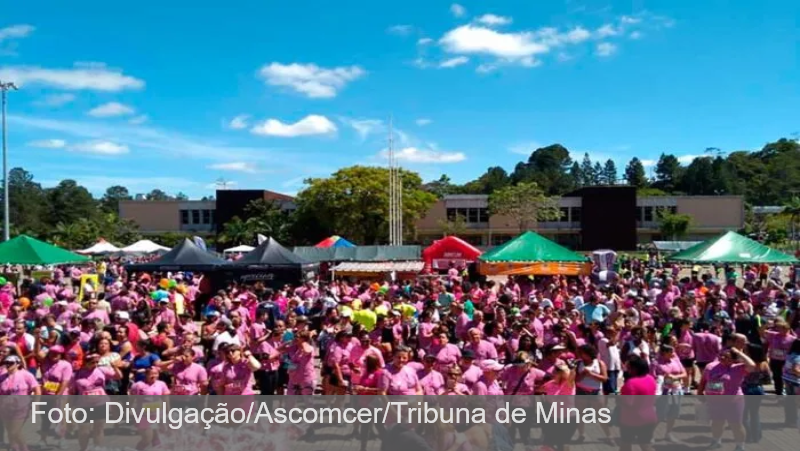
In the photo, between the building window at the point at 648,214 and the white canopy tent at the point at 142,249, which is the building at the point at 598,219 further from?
the white canopy tent at the point at 142,249

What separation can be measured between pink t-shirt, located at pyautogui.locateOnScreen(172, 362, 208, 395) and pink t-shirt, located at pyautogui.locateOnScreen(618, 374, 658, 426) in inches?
175

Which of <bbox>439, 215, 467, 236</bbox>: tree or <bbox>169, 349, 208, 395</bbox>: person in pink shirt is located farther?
<bbox>439, 215, 467, 236</bbox>: tree

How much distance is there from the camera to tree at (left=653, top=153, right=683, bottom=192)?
135 metres

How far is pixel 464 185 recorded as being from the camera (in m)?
119

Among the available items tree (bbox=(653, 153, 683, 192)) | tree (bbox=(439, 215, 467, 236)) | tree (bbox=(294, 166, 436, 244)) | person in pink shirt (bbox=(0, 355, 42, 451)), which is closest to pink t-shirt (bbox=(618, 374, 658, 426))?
person in pink shirt (bbox=(0, 355, 42, 451))

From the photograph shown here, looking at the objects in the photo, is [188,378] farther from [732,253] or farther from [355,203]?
[355,203]

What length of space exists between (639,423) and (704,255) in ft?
42.5

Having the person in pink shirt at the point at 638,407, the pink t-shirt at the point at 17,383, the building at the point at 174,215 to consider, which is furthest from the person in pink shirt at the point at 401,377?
the building at the point at 174,215

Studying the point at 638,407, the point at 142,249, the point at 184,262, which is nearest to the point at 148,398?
the point at 638,407

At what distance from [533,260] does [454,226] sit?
48.0m

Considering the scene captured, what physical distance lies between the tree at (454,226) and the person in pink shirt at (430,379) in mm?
59517

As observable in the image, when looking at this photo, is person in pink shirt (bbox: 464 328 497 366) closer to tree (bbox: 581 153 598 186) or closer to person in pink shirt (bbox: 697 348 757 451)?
person in pink shirt (bbox: 697 348 757 451)

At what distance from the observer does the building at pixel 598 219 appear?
2672 inches

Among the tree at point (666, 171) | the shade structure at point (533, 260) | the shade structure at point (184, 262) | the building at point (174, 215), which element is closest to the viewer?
the shade structure at point (533, 260)
